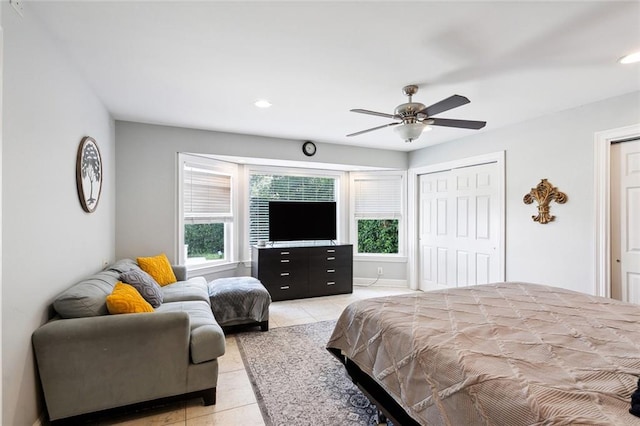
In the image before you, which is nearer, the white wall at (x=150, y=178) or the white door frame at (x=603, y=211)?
the white door frame at (x=603, y=211)

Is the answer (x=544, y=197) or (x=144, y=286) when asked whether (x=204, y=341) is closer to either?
(x=144, y=286)

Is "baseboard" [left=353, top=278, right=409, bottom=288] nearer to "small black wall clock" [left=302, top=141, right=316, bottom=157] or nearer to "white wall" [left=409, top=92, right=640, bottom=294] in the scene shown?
"white wall" [left=409, top=92, right=640, bottom=294]

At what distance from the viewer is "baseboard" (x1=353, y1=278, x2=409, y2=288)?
564cm

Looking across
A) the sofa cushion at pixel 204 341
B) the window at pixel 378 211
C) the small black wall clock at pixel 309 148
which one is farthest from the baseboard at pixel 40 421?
the window at pixel 378 211

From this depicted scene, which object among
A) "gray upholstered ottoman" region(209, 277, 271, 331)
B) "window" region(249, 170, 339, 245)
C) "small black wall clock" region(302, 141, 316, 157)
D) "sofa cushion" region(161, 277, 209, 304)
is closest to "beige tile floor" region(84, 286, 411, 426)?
"gray upholstered ottoman" region(209, 277, 271, 331)

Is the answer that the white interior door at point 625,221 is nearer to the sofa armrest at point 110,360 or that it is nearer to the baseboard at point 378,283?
the baseboard at point 378,283

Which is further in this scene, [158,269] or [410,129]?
[158,269]

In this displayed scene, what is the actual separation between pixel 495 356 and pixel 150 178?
4001 millimetres

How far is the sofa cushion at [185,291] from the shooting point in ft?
9.90

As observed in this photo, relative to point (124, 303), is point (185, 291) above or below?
below

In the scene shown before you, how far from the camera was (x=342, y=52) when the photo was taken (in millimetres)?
2195

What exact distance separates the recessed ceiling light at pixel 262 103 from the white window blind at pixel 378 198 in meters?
2.84

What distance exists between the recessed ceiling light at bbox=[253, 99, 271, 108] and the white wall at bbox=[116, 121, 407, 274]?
4.23 feet

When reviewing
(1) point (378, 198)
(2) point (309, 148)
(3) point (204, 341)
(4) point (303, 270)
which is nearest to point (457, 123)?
(3) point (204, 341)
